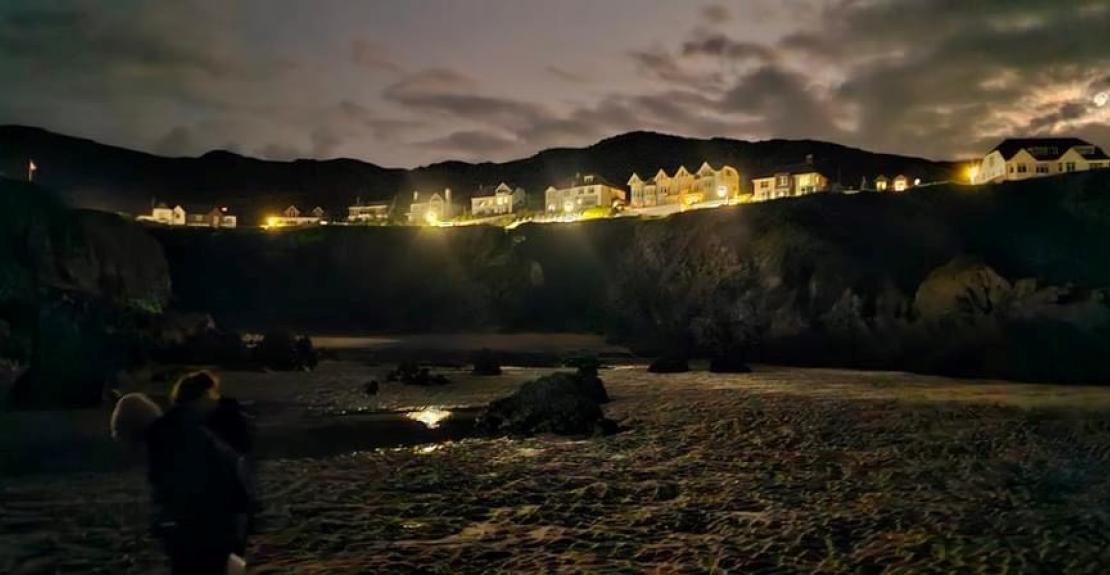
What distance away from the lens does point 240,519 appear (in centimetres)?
655

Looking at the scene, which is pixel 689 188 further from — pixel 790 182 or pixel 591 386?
pixel 591 386

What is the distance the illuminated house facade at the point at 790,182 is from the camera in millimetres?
102856

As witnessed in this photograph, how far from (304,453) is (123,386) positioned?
2038cm

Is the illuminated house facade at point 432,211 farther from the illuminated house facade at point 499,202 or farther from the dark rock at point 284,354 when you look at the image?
the dark rock at point 284,354

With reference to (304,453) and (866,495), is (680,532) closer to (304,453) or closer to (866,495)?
(866,495)

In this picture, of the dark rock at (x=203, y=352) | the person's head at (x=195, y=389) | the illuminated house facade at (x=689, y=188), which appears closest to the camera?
the person's head at (x=195, y=389)

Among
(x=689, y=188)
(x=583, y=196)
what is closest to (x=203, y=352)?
(x=689, y=188)

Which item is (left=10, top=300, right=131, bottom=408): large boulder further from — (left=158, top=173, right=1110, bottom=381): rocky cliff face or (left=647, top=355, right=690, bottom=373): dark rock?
(left=158, top=173, right=1110, bottom=381): rocky cliff face

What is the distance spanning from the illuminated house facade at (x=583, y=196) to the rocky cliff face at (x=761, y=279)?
67.9 ft

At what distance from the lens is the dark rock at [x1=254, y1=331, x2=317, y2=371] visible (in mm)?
45500

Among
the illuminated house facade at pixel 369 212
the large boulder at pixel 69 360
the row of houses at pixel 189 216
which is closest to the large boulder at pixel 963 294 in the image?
the large boulder at pixel 69 360

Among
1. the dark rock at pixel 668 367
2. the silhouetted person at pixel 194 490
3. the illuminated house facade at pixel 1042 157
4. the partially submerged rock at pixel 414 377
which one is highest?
the illuminated house facade at pixel 1042 157

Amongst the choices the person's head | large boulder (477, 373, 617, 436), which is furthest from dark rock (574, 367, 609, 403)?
the person's head

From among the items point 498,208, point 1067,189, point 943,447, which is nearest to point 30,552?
point 943,447
